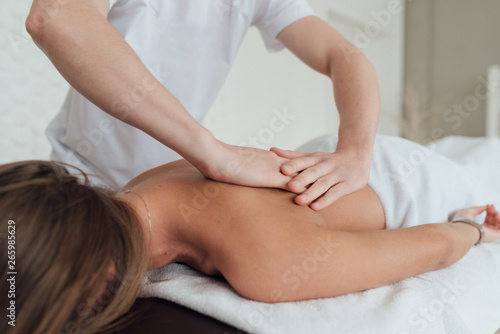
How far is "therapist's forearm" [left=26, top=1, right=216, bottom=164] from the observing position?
86 cm

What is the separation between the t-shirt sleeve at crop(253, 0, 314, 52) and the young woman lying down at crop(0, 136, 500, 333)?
2.31 ft

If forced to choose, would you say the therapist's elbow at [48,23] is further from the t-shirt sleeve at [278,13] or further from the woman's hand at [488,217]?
the woman's hand at [488,217]

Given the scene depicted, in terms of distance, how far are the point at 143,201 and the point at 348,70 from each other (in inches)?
32.0

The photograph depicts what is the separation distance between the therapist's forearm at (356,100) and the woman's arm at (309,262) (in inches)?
14.7

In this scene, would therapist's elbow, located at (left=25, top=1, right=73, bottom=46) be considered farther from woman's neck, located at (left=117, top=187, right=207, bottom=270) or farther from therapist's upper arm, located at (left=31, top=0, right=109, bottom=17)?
woman's neck, located at (left=117, top=187, right=207, bottom=270)

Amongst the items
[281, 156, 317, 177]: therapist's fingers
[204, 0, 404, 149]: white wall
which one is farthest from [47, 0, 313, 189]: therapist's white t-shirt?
[204, 0, 404, 149]: white wall

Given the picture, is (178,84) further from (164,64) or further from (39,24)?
(39,24)

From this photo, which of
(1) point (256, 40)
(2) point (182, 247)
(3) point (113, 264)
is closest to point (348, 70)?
(2) point (182, 247)

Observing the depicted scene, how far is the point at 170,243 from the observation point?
0.98m

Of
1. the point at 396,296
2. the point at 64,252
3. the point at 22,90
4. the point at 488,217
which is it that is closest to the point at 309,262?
the point at 396,296

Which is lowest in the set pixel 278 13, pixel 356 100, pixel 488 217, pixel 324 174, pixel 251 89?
pixel 488 217

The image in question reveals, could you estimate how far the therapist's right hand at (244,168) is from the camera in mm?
955

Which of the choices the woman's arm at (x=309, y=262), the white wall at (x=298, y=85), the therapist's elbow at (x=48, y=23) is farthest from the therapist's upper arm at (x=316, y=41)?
the white wall at (x=298, y=85)

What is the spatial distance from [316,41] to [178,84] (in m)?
0.50
